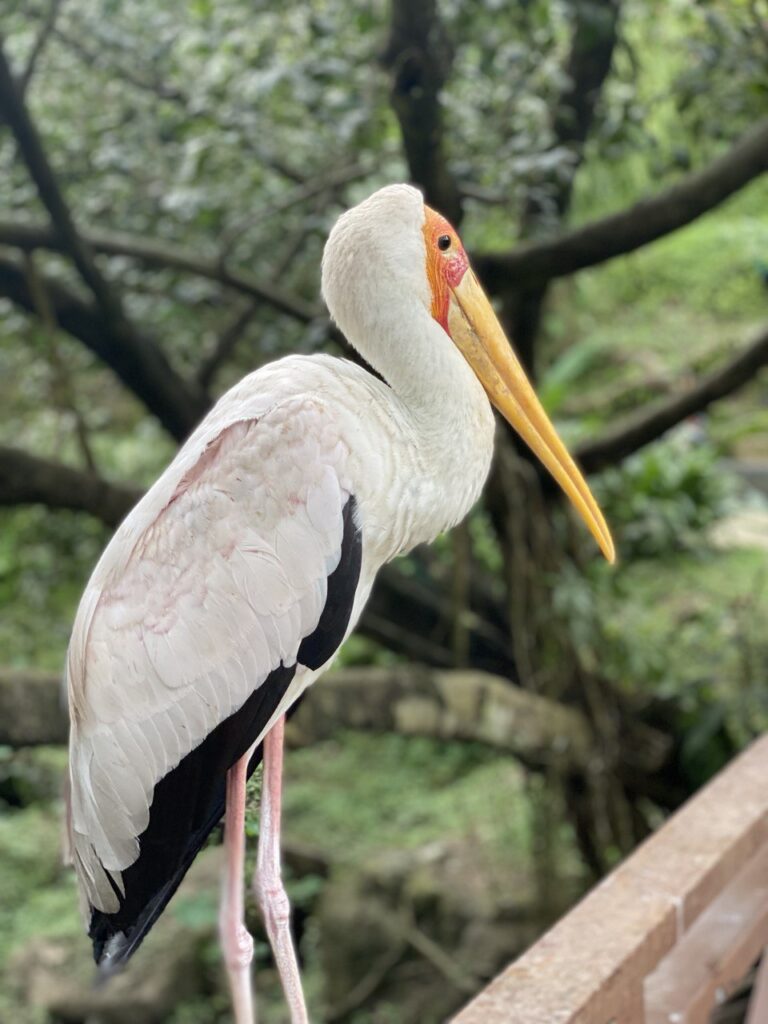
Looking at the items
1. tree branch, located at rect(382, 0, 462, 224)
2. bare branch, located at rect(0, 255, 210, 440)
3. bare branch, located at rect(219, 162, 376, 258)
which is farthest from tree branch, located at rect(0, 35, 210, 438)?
tree branch, located at rect(382, 0, 462, 224)

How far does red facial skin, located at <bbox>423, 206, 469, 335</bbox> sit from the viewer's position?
1.37 m

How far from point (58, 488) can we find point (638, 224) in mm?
1621

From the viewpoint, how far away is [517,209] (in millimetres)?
3430

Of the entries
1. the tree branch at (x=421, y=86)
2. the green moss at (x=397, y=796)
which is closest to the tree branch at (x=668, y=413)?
the tree branch at (x=421, y=86)

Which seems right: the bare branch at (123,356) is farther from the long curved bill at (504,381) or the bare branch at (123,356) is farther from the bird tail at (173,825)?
the bird tail at (173,825)

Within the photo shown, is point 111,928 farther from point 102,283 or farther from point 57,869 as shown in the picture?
point 57,869

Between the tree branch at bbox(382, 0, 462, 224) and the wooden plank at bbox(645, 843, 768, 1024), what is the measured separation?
5.61 ft

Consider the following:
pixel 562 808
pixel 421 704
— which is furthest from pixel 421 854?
pixel 421 704

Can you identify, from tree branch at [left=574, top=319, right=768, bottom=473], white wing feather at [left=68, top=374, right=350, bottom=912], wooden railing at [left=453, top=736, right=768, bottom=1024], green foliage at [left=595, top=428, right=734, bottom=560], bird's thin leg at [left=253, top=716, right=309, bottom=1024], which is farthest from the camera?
green foliage at [left=595, top=428, right=734, bottom=560]

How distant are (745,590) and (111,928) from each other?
5.57m

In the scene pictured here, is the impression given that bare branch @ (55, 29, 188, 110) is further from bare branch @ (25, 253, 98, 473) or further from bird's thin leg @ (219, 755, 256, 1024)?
bird's thin leg @ (219, 755, 256, 1024)

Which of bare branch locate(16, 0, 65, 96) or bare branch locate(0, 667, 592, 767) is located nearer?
bare branch locate(0, 667, 592, 767)

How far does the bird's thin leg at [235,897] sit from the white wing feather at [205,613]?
8cm

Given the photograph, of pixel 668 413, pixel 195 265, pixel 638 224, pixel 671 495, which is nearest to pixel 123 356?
pixel 195 265
